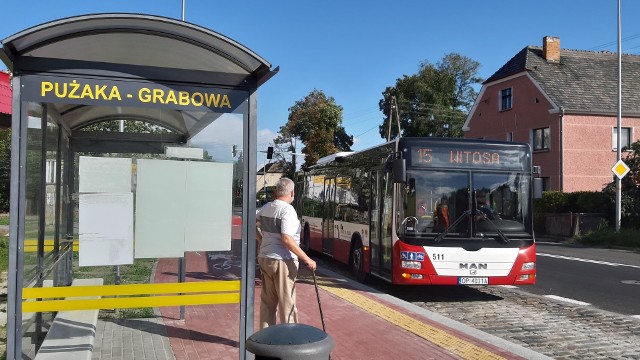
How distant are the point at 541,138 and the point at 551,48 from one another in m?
6.91

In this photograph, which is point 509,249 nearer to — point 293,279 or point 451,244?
point 451,244

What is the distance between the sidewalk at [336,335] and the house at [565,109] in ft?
94.7

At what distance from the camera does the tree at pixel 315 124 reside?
177 feet

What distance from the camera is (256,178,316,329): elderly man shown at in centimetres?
566

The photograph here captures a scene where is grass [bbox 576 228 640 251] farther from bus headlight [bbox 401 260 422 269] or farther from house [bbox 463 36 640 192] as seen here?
bus headlight [bbox 401 260 422 269]

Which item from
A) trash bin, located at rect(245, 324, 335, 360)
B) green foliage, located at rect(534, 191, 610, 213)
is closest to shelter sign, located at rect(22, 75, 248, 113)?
trash bin, located at rect(245, 324, 335, 360)

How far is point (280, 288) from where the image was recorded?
5742mm

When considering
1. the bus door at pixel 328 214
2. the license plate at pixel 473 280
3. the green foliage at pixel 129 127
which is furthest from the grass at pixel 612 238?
the green foliage at pixel 129 127

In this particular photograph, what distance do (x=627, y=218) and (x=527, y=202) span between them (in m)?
18.4

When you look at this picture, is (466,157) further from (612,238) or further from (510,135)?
(510,135)

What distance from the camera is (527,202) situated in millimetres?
10250

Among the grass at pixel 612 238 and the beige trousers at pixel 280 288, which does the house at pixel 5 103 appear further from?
the grass at pixel 612 238

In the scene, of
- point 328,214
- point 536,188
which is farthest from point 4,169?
point 536,188

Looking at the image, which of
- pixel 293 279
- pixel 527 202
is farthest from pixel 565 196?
pixel 293 279
